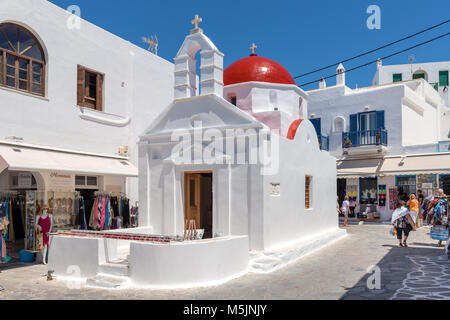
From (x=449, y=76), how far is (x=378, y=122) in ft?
63.0

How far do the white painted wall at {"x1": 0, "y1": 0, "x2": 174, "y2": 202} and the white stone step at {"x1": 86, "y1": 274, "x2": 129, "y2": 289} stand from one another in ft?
19.2

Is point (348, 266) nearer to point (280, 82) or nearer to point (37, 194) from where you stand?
point (280, 82)

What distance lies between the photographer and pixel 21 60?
12.6 m

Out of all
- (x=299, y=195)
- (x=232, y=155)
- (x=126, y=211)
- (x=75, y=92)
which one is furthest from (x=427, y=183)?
(x=75, y=92)

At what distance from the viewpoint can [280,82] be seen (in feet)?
45.5

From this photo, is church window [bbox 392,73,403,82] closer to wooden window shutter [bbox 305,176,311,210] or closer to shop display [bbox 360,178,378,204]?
shop display [bbox 360,178,378,204]

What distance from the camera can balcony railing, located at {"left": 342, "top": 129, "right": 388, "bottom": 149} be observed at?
70.8 feet

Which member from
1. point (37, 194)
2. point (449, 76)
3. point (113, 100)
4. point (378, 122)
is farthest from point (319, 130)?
point (449, 76)

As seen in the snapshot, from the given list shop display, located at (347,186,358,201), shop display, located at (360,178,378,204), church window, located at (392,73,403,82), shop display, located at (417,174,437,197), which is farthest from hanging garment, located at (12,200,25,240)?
church window, located at (392,73,403,82)

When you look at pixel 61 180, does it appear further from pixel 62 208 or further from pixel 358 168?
pixel 358 168

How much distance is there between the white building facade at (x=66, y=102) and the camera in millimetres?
12094

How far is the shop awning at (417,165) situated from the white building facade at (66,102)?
12900 mm

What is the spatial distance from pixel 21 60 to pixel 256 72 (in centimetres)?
769

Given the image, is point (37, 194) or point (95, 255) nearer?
point (95, 255)
